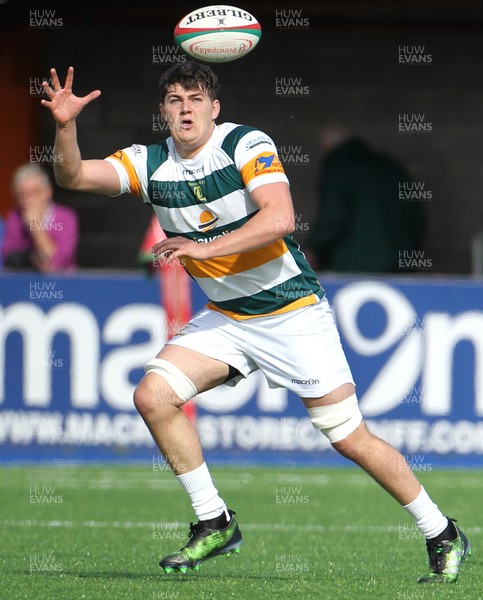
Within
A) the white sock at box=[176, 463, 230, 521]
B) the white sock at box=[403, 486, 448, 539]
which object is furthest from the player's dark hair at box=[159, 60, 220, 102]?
the white sock at box=[403, 486, 448, 539]

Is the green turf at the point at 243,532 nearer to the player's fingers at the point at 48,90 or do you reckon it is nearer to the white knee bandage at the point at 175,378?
the white knee bandage at the point at 175,378

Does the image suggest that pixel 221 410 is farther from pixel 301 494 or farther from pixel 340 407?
pixel 340 407

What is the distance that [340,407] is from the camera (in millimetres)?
6785

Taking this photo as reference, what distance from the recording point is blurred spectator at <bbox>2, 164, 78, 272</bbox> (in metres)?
13.0

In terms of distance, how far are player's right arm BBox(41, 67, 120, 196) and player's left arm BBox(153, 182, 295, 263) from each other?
0.68 metres

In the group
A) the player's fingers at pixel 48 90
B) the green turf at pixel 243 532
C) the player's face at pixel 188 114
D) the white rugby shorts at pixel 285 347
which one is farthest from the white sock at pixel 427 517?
the player's fingers at pixel 48 90

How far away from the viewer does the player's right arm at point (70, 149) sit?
21.9 feet

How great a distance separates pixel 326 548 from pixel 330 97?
9316 mm

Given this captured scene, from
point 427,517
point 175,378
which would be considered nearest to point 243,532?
point 427,517

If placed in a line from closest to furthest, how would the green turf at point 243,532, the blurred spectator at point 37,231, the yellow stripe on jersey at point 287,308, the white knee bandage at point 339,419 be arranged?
the green turf at point 243,532
the white knee bandage at point 339,419
the yellow stripe on jersey at point 287,308
the blurred spectator at point 37,231

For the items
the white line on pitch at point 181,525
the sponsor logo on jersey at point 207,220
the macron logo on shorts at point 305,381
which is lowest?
the white line on pitch at point 181,525

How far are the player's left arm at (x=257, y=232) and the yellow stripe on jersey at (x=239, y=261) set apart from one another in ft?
1.01

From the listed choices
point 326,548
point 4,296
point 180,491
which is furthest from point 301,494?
point 4,296

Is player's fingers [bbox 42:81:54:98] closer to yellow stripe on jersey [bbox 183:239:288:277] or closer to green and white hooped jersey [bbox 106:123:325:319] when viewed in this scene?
green and white hooped jersey [bbox 106:123:325:319]
